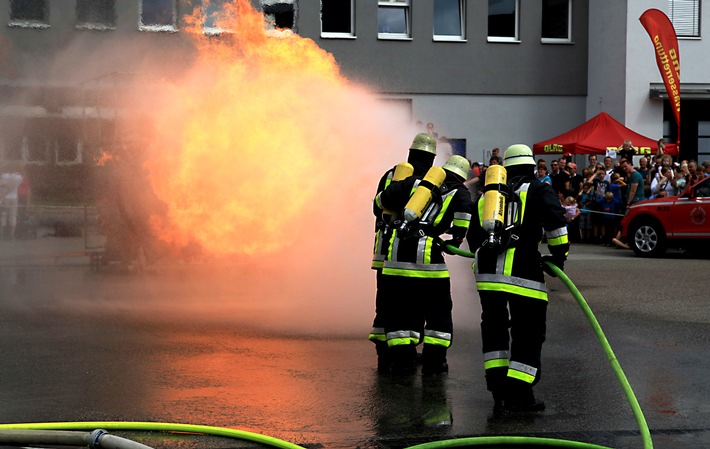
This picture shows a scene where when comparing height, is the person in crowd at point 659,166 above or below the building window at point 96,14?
below

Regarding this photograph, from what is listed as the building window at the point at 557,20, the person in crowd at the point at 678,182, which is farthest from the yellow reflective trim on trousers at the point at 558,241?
the building window at the point at 557,20

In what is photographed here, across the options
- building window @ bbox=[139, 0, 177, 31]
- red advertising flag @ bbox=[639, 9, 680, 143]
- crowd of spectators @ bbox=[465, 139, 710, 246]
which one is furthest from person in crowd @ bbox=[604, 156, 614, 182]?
building window @ bbox=[139, 0, 177, 31]

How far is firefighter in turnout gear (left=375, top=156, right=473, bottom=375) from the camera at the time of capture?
25.0ft

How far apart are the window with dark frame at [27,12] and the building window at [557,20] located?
19.2 meters

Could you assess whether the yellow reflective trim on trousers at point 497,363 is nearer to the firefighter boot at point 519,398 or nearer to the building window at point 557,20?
the firefighter boot at point 519,398

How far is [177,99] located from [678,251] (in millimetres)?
12090

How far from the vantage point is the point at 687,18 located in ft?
94.4

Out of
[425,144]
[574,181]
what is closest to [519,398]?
[425,144]

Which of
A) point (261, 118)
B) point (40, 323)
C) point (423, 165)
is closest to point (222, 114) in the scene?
point (261, 118)

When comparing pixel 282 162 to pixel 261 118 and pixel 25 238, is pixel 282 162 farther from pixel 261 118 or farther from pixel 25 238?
pixel 25 238

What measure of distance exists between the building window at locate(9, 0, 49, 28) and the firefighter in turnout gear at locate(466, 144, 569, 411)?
8.36m

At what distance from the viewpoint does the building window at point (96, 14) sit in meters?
13.2

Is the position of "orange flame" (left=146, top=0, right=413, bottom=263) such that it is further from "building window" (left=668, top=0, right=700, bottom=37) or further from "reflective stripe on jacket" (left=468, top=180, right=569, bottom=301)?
"building window" (left=668, top=0, right=700, bottom=37)

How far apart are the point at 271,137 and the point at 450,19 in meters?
20.0
